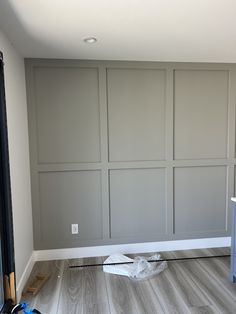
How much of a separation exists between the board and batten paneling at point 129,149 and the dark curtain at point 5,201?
894 millimetres

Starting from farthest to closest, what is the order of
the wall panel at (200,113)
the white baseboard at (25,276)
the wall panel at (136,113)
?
the wall panel at (200,113) < the wall panel at (136,113) < the white baseboard at (25,276)

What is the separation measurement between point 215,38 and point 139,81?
0.97 metres

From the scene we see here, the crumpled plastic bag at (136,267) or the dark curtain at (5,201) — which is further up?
the dark curtain at (5,201)

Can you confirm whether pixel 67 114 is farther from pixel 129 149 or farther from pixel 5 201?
pixel 5 201

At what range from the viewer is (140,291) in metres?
2.51

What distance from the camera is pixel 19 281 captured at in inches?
96.4

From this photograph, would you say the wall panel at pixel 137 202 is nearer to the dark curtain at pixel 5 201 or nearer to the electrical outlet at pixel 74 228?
the electrical outlet at pixel 74 228

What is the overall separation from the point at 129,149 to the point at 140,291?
1.46 m

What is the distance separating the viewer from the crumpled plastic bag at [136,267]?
278 cm

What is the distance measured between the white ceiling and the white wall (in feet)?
0.61

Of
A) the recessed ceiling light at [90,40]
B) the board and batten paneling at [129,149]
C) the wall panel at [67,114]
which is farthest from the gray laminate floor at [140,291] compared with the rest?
the recessed ceiling light at [90,40]

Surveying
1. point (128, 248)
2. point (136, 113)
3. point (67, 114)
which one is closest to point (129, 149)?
point (136, 113)

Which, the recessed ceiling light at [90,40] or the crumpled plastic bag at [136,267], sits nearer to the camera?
the recessed ceiling light at [90,40]

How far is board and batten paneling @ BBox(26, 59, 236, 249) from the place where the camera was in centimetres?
302
